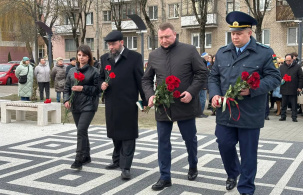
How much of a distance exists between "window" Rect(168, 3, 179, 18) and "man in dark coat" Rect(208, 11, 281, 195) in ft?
122

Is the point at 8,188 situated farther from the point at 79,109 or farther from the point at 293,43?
the point at 293,43

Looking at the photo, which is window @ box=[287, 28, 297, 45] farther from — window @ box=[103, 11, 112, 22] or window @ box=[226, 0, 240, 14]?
window @ box=[103, 11, 112, 22]

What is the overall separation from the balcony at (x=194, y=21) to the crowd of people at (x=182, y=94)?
32380 mm

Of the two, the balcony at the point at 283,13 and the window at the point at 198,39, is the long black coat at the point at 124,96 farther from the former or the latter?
the window at the point at 198,39

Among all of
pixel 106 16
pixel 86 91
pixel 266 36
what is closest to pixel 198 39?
pixel 266 36

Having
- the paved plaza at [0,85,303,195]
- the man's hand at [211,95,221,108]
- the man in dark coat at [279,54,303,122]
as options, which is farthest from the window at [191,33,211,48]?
the man's hand at [211,95,221,108]

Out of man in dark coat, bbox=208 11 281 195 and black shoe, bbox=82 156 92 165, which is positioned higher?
man in dark coat, bbox=208 11 281 195

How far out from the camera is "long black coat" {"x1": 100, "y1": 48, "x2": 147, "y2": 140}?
6164mm

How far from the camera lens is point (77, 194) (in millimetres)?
5355

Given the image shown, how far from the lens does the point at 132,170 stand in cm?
653

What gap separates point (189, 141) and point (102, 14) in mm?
44132

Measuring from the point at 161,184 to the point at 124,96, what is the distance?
140cm

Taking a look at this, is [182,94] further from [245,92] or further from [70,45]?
[70,45]

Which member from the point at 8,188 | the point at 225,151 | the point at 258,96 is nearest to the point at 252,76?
the point at 258,96
